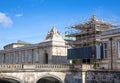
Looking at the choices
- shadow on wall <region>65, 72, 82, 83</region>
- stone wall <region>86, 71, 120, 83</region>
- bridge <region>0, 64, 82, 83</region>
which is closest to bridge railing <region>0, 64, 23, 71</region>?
bridge <region>0, 64, 82, 83</region>

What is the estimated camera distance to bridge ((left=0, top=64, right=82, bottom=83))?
94.1 feet

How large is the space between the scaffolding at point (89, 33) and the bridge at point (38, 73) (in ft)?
11.3

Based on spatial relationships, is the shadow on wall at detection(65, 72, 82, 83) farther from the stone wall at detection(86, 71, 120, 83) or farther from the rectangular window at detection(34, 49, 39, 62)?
the rectangular window at detection(34, 49, 39, 62)

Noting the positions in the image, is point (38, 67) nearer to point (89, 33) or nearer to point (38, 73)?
point (38, 73)

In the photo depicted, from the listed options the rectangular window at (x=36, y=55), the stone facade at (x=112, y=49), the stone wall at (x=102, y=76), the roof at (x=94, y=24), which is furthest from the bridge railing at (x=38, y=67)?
the rectangular window at (x=36, y=55)

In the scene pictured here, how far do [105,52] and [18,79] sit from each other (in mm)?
11488

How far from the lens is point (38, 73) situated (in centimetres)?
3108

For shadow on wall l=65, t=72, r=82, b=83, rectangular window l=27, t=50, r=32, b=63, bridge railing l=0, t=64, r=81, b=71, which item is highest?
rectangular window l=27, t=50, r=32, b=63

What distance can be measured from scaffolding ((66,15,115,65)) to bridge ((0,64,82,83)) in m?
3.45

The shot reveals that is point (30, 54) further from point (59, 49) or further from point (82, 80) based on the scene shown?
point (82, 80)

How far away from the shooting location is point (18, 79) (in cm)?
2923

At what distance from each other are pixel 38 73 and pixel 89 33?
929 cm

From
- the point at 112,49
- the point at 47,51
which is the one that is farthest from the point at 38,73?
the point at 47,51

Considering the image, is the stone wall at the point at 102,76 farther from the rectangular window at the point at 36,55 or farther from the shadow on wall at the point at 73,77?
the rectangular window at the point at 36,55
